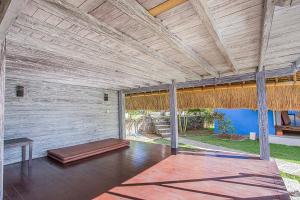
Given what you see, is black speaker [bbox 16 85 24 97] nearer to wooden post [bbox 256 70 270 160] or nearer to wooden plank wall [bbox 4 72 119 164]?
wooden plank wall [bbox 4 72 119 164]

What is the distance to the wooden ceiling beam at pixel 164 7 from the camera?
1771mm

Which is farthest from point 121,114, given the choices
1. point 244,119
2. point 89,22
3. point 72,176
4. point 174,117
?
Answer: point 244,119

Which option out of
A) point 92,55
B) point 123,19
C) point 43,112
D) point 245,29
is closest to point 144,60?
point 92,55

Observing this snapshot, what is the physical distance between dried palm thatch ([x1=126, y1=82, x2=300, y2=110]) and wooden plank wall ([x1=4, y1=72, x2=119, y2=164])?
255 centimetres

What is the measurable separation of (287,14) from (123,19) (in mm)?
1904

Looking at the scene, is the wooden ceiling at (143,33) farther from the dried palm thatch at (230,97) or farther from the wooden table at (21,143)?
the wooden table at (21,143)

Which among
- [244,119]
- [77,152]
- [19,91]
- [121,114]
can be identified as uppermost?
[19,91]

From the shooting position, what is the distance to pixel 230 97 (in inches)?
241

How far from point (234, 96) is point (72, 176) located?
5513 millimetres

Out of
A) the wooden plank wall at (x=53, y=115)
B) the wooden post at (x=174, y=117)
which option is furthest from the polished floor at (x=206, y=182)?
the wooden plank wall at (x=53, y=115)

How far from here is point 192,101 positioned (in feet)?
23.5

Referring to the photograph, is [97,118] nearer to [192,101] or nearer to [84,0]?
[192,101]

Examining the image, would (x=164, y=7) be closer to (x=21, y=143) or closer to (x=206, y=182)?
(x=206, y=182)

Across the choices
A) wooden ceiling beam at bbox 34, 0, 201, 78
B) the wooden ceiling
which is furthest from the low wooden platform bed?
wooden ceiling beam at bbox 34, 0, 201, 78
